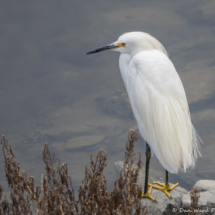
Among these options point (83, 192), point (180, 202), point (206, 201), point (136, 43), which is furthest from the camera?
point (136, 43)

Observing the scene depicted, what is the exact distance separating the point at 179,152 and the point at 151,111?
0.99 ft

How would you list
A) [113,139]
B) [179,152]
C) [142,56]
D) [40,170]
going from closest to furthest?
1. [179,152]
2. [142,56]
3. [40,170]
4. [113,139]

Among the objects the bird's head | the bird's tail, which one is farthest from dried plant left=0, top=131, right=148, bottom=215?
the bird's head

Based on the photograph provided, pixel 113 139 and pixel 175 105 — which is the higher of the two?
pixel 113 139

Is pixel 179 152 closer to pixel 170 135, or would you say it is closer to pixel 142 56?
pixel 170 135

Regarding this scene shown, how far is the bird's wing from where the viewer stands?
1.73m

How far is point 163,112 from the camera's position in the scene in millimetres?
1755

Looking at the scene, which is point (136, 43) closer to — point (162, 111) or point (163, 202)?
point (162, 111)

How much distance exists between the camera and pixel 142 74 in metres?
1.83

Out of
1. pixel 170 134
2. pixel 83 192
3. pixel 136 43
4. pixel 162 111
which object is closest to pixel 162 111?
pixel 162 111

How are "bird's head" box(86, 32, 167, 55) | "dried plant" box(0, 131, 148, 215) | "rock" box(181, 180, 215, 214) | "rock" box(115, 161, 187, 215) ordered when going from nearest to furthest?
1. "dried plant" box(0, 131, 148, 215)
2. "rock" box(181, 180, 215, 214)
3. "rock" box(115, 161, 187, 215)
4. "bird's head" box(86, 32, 167, 55)

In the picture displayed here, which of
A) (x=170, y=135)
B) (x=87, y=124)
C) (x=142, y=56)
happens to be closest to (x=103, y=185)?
(x=170, y=135)

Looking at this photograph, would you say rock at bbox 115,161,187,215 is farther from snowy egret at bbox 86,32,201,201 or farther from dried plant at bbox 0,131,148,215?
dried plant at bbox 0,131,148,215

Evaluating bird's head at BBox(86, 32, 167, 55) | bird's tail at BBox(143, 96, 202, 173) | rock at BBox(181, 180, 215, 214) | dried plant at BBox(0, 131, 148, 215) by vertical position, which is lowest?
rock at BBox(181, 180, 215, 214)
